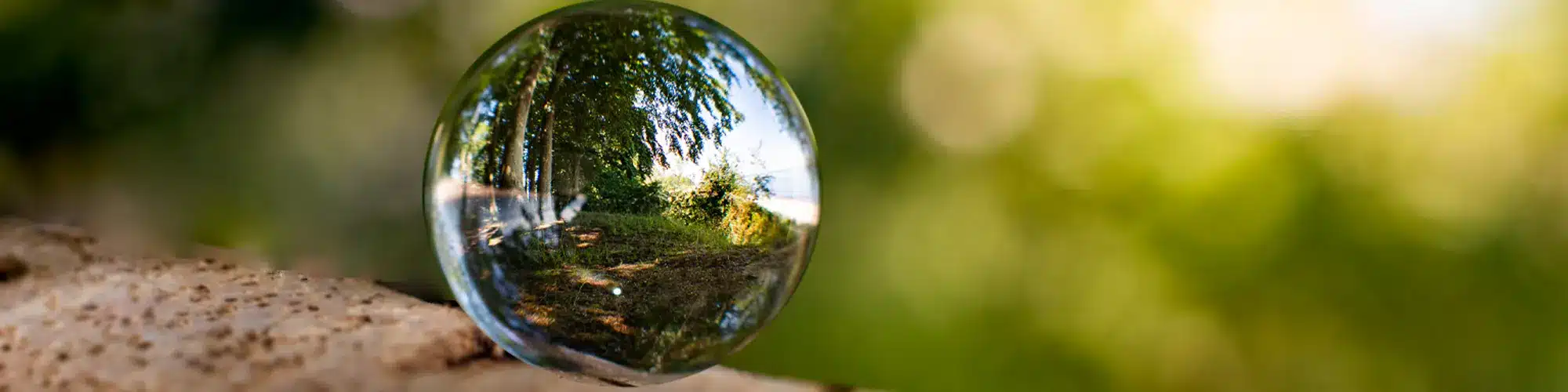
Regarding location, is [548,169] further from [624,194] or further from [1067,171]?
[1067,171]

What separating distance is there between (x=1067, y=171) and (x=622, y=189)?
126 centimetres

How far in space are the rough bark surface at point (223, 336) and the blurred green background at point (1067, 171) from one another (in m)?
0.43

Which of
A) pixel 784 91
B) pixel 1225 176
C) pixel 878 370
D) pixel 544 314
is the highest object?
pixel 784 91

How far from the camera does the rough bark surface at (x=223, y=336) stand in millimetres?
2016

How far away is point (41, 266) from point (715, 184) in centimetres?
187

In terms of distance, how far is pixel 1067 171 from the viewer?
2.44 meters

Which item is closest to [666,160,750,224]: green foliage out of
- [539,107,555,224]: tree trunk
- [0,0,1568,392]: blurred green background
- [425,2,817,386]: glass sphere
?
[425,2,817,386]: glass sphere

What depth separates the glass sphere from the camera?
1538 mm

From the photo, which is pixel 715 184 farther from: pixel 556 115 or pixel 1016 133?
pixel 1016 133

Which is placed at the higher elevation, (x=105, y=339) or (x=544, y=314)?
(x=544, y=314)

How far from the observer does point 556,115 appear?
1550mm

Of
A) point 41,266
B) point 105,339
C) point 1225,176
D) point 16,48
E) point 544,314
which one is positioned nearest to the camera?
point 544,314

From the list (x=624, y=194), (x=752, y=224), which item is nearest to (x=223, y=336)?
(x=624, y=194)

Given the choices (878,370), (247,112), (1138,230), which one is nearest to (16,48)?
(247,112)
